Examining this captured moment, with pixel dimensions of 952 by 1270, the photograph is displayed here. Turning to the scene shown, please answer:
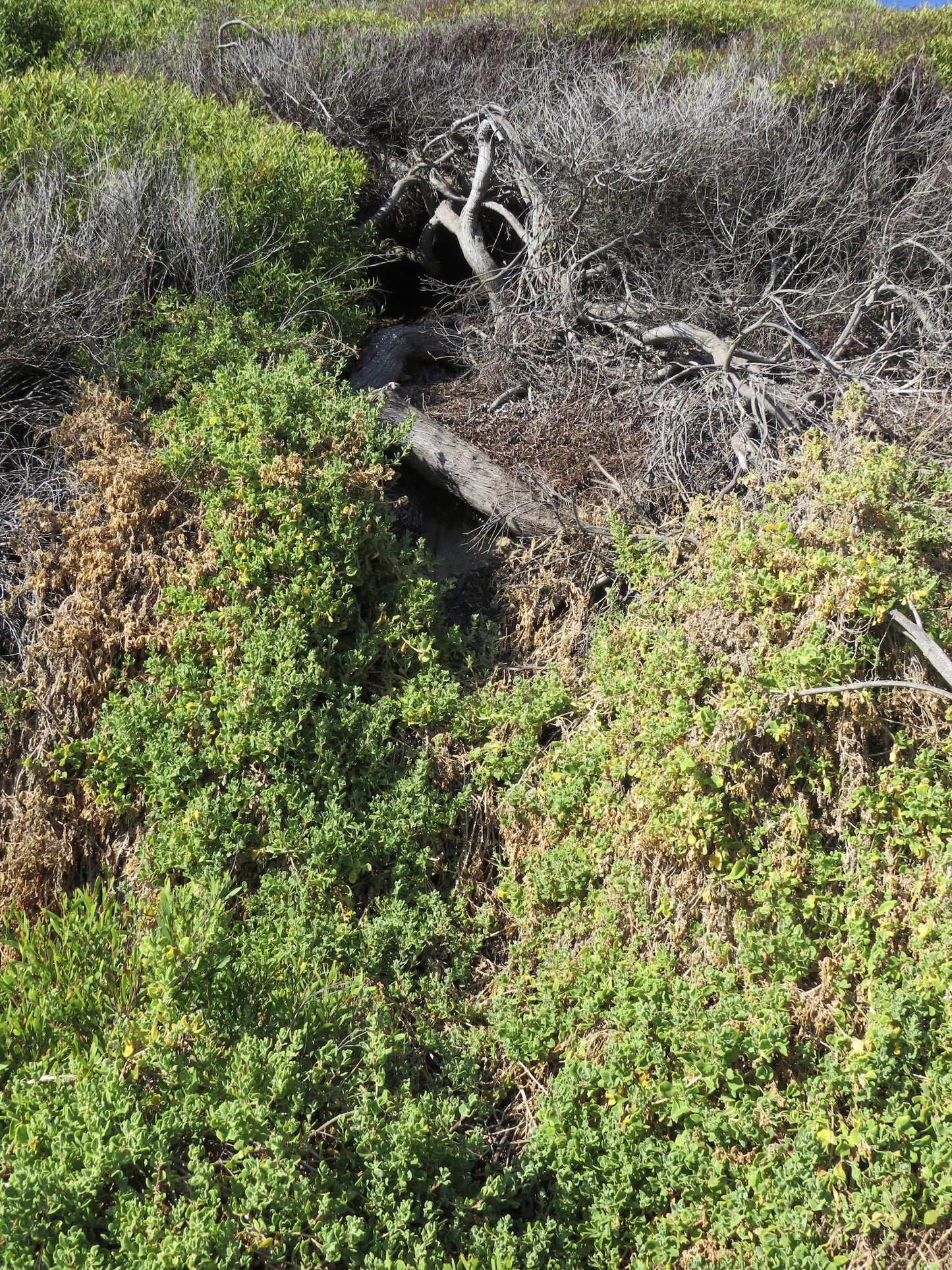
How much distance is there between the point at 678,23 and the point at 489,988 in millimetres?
8669

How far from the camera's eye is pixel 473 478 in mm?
5031

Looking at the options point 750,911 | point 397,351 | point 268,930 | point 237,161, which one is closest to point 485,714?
point 268,930

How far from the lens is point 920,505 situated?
395 cm

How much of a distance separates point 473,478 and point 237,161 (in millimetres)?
2425

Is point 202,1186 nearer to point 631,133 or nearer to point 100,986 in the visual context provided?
point 100,986

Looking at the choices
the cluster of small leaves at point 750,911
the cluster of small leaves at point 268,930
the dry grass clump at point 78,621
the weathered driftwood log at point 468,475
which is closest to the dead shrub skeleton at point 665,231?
the weathered driftwood log at point 468,475

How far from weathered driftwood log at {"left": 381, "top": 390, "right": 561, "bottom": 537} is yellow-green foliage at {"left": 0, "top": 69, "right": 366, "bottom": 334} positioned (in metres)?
1.00

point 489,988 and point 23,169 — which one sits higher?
point 23,169

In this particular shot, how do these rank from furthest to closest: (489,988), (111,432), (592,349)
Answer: (592,349) < (111,432) < (489,988)

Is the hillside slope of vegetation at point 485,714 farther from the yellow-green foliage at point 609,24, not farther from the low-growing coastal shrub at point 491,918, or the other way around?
the yellow-green foliage at point 609,24

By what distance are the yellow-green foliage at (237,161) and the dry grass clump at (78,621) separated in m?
1.41

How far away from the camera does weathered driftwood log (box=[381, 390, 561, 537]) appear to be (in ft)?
16.1

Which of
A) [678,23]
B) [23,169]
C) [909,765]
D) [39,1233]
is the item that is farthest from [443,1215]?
[678,23]

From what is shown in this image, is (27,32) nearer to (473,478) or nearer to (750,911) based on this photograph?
(473,478)
